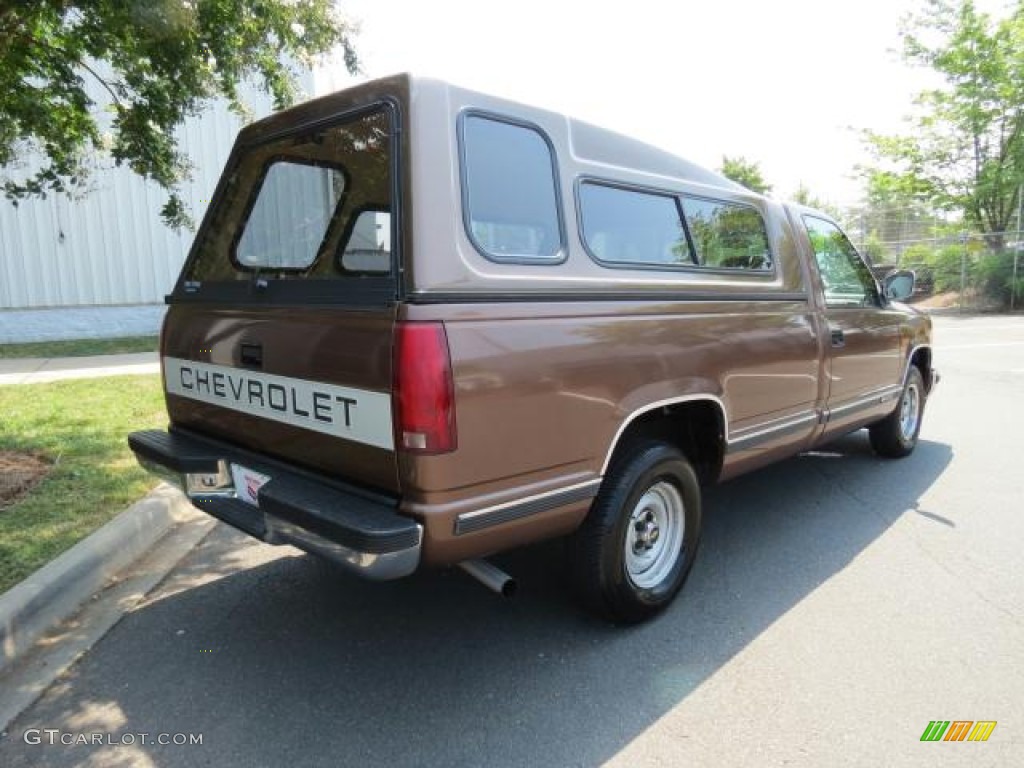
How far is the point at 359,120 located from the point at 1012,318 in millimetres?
19984

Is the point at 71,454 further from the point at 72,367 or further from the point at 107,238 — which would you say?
the point at 107,238

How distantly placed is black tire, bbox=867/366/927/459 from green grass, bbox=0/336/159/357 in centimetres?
1030

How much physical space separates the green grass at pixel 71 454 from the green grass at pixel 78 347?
303cm

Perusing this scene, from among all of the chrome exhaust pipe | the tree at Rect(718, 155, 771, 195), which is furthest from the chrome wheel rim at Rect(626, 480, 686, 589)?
the tree at Rect(718, 155, 771, 195)

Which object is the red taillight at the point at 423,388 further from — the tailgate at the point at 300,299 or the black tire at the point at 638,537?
the black tire at the point at 638,537

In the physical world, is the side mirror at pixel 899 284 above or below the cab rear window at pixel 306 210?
below

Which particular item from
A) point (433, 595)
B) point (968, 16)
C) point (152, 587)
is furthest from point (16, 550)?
point (968, 16)

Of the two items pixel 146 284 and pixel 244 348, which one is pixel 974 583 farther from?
pixel 146 284

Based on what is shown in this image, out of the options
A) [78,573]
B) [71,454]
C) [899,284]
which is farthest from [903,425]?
[71,454]

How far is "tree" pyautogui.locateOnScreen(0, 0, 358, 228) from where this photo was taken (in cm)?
463

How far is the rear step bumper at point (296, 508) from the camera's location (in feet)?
7.68

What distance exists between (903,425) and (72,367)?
9851 millimetres

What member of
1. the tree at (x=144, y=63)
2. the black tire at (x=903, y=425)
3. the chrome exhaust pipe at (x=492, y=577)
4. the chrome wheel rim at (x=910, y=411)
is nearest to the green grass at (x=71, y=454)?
the tree at (x=144, y=63)

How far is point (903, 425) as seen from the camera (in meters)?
5.87
